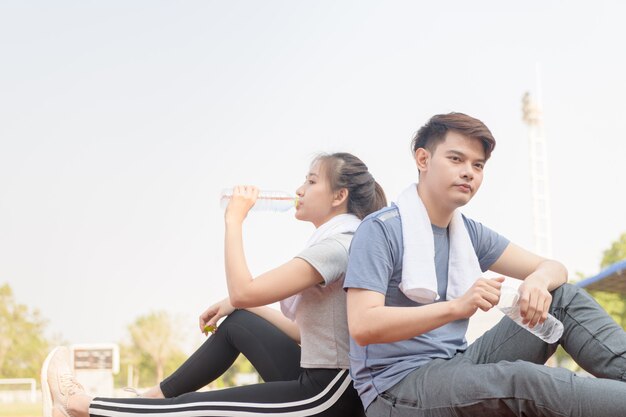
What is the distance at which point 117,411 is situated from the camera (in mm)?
3135

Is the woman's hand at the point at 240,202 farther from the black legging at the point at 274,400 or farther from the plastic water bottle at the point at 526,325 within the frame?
the plastic water bottle at the point at 526,325

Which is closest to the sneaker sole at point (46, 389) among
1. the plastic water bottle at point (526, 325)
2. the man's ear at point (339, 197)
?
the man's ear at point (339, 197)

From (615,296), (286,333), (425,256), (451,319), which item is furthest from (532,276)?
(615,296)

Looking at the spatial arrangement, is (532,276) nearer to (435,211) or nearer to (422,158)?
(435,211)

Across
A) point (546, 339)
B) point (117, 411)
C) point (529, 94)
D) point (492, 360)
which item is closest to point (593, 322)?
point (546, 339)

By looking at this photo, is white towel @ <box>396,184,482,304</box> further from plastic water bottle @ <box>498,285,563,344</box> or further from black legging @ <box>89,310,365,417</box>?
black legging @ <box>89,310,365,417</box>

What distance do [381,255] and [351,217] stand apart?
0.76 meters

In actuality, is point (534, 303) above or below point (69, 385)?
above

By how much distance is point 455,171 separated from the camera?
2691 mm

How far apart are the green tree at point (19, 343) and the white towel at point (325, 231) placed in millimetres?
45972

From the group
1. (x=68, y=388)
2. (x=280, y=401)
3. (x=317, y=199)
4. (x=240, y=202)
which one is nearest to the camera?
(x=280, y=401)

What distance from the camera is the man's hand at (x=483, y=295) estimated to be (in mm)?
2232

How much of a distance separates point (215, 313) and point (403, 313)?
1.49 meters

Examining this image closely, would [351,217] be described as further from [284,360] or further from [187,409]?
[187,409]
